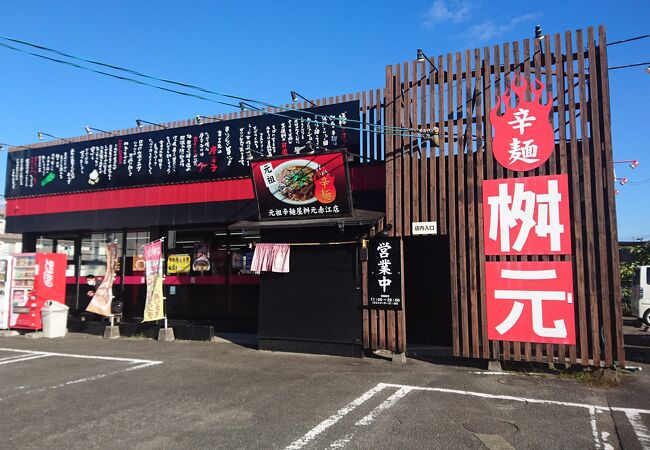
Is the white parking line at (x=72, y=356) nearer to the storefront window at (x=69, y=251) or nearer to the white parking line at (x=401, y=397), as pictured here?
the storefront window at (x=69, y=251)

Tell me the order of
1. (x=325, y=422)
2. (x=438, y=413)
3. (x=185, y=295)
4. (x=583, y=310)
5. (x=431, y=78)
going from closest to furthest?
1. (x=325, y=422)
2. (x=438, y=413)
3. (x=583, y=310)
4. (x=431, y=78)
5. (x=185, y=295)

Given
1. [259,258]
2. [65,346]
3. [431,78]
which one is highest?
[431,78]

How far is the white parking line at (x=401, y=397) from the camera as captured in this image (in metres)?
5.22

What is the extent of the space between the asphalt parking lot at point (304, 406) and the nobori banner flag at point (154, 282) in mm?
2735

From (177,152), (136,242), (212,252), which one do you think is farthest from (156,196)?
(212,252)

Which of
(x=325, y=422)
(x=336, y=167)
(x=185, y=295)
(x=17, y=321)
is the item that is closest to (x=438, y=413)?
(x=325, y=422)

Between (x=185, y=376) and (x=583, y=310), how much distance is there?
23.5 feet

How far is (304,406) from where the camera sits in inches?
259

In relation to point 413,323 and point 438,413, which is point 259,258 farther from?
point 438,413

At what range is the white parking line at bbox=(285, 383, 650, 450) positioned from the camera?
522 centimetres

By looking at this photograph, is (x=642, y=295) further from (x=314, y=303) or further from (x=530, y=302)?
(x=314, y=303)

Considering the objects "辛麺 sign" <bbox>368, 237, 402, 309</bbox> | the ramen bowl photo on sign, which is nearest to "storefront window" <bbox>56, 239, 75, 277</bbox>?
the ramen bowl photo on sign

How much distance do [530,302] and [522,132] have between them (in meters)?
3.16

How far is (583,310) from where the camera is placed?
27.1 feet
